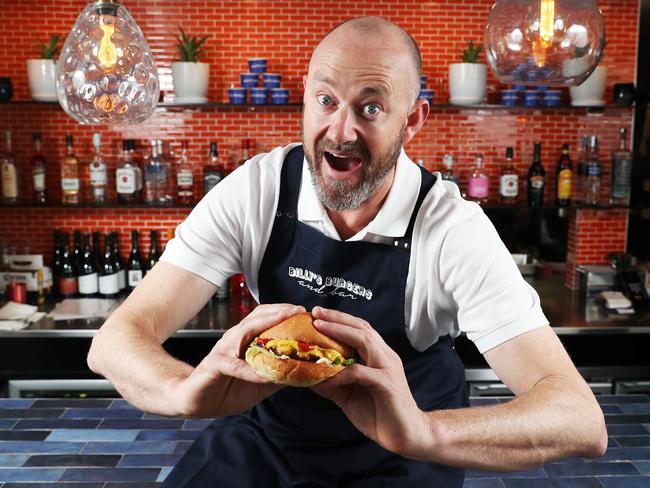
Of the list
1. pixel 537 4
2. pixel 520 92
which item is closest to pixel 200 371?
pixel 537 4

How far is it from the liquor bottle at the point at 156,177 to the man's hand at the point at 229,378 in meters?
2.57

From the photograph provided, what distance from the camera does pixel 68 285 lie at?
3.82m

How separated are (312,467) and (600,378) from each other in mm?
2398

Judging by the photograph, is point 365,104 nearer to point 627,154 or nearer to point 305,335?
point 305,335

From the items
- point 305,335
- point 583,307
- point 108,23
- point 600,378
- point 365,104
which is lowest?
point 600,378

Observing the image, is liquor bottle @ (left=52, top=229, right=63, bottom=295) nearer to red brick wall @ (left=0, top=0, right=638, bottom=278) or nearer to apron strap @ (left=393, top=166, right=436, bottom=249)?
red brick wall @ (left=0, top=0, right=638, bottom=278)

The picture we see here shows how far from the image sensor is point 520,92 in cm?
A: 384

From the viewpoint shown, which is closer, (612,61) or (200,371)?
(200,371)

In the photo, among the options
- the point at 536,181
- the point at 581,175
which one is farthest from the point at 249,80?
the point at 581,175

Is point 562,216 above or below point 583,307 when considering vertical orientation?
above

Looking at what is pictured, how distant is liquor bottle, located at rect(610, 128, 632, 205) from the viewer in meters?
3.92

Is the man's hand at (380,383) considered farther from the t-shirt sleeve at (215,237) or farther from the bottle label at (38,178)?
the bottle label at (38,178)

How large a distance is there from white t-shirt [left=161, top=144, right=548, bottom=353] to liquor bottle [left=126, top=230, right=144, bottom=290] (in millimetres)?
2145

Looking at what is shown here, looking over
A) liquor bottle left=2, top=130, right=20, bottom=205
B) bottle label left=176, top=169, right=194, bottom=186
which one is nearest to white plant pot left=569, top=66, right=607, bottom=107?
bottle label left=176, top=169, right=194, bottom=186
